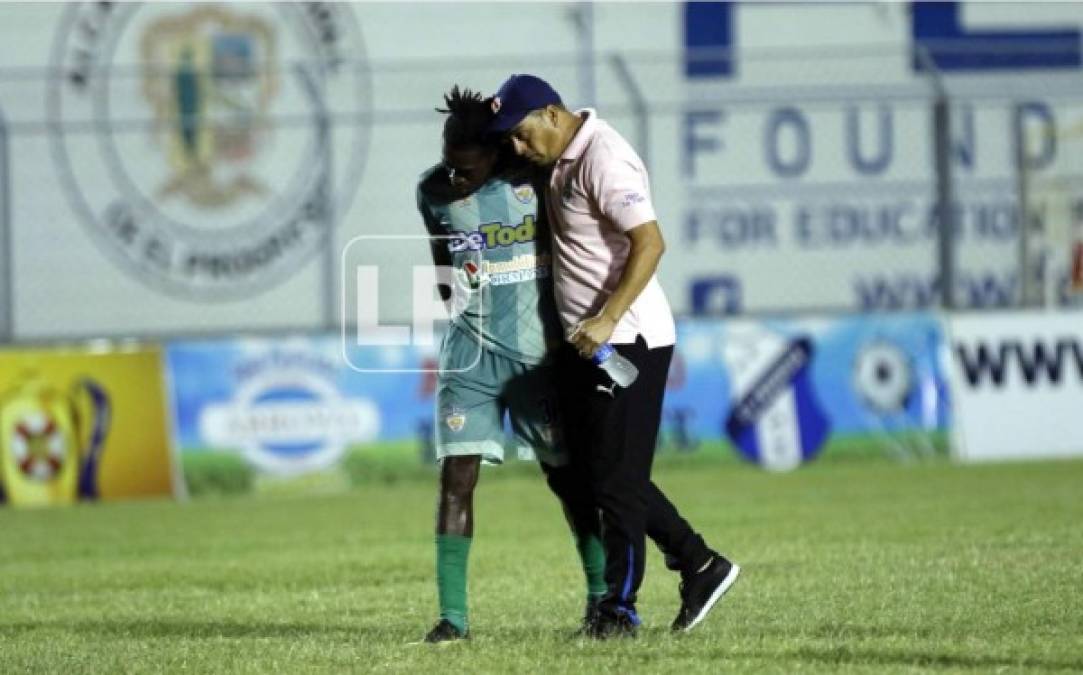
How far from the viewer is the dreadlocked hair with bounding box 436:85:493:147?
7652mm

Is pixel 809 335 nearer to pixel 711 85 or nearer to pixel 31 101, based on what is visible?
pixel 711 85

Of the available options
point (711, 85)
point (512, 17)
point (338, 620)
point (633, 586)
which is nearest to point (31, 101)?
point (512, 17)

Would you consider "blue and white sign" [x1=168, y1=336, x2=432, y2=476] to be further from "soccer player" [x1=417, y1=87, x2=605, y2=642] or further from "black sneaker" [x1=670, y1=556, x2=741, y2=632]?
"black sneaker" [x1=670, y1=556, x2=741, y2=632]

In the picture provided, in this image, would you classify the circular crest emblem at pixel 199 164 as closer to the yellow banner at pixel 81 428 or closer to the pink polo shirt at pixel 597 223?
the yellow banner at pixel 81 428

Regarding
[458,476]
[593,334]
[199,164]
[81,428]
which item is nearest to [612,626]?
[458,476]

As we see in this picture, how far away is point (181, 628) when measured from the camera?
29.2ft

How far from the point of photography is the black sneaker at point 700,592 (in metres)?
8.00

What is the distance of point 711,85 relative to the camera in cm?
2475

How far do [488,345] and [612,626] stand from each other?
1.09 metres

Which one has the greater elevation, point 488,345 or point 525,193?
point 525,193

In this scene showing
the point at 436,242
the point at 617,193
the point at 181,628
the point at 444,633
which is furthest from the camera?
the point at 181,628

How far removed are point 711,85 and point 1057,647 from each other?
1790 cm

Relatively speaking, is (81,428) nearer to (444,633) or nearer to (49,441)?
(49,441)

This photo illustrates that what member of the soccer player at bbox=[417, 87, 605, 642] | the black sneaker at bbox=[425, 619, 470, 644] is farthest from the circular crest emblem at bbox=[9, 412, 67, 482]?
the black sneaker at bbox=[425, 619, 470, 644]
